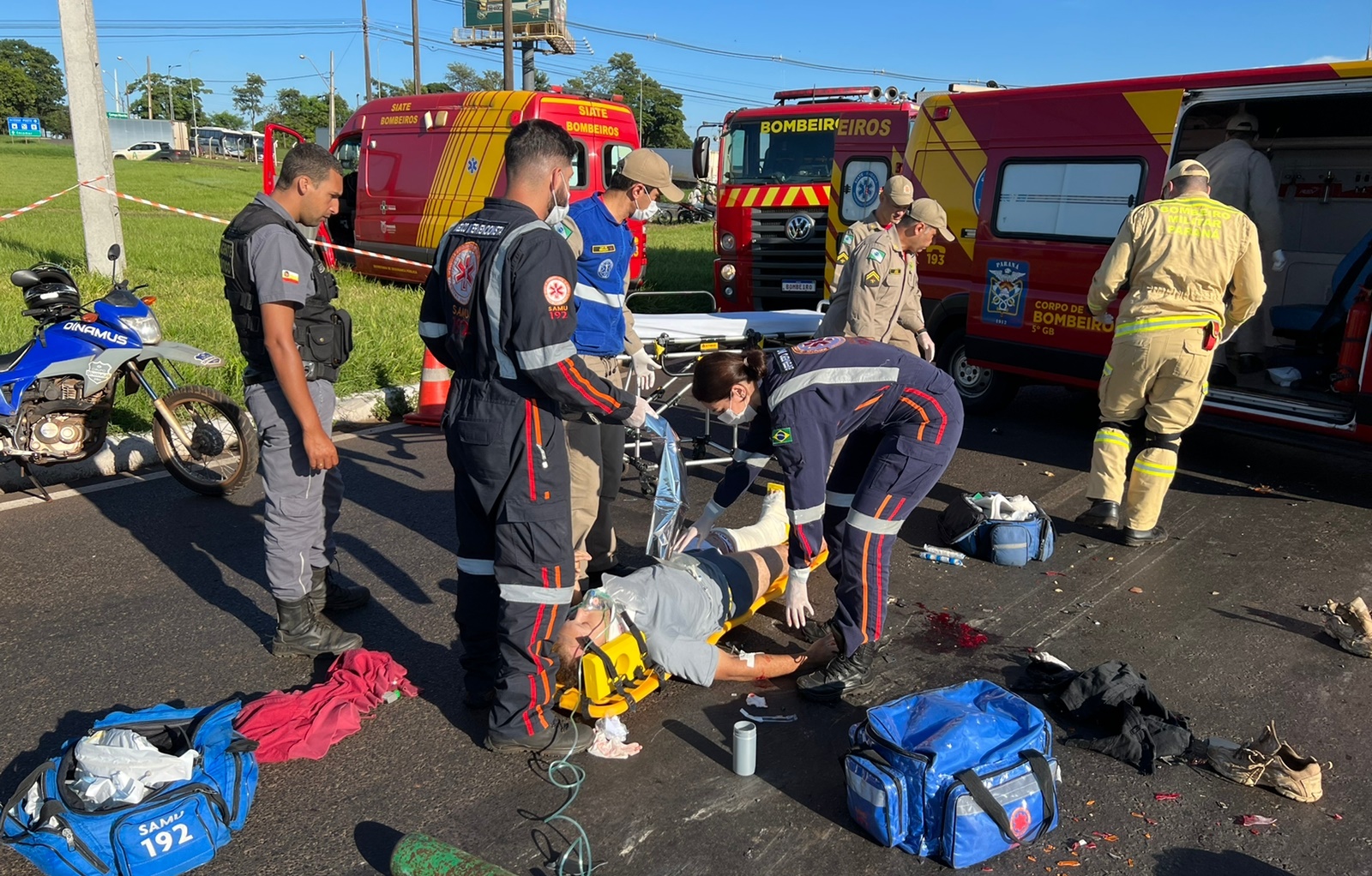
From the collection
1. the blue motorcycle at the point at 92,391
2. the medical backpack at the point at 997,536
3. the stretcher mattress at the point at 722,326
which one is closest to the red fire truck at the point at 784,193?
the stretcher mattress at the point at 722,326

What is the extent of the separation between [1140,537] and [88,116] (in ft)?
37.0

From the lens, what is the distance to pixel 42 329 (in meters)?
5.80

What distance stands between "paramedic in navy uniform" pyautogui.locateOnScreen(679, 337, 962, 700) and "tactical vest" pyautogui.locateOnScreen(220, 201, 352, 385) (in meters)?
1.54

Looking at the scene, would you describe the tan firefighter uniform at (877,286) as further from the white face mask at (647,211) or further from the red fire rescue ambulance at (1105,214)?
the red fire rescue ambulance at (1105,214)

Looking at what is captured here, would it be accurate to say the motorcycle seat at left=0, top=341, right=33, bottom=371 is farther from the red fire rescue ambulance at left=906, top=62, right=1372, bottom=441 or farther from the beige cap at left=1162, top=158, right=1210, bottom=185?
the beige cap at left=1162, top=158, right=1210, bottom=185

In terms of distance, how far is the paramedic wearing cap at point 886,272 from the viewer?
5.48 m

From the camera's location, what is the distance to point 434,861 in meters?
2.65

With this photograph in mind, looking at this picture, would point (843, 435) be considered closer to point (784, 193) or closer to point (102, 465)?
point (102, 465)

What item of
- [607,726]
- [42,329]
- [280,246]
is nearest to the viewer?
[607,726]

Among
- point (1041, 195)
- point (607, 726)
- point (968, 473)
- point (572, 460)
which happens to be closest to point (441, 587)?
point (572, 460)

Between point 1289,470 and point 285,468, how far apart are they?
646 centimetres

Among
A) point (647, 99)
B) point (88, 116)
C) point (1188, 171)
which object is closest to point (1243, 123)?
point (1188, 171)

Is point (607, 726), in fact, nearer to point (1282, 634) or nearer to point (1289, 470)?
point (1282, 634)

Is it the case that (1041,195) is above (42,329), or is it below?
above
